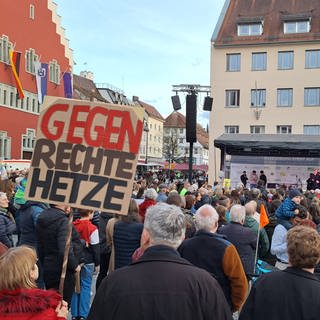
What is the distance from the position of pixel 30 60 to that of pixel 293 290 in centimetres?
4036

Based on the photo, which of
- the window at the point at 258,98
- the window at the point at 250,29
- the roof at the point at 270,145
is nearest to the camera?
the roof at the point at 270,145

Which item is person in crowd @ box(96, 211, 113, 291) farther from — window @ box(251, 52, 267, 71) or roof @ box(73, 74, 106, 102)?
roof @ box(73, 74, 106, 102)

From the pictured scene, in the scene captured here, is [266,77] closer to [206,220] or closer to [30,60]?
[30,60]

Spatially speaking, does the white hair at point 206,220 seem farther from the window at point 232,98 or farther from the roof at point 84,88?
the roof at point 84,88

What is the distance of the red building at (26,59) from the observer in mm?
37875

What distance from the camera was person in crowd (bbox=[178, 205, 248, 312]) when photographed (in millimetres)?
4531

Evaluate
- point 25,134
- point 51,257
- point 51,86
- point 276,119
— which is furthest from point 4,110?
point 51,257

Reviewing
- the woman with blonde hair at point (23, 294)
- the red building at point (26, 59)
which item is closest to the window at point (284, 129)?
the red building at point (26, 59)

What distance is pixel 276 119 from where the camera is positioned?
40875mm

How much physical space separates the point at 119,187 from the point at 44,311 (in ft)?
4.02

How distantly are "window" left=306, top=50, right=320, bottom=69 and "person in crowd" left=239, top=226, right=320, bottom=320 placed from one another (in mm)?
39366

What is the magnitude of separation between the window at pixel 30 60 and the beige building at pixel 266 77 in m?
14.8

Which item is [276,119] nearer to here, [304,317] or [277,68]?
[277,68]

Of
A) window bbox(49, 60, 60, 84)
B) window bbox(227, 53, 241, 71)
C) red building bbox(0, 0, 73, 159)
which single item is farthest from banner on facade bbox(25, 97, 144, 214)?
window bbox(49, 60, 60, 84)
